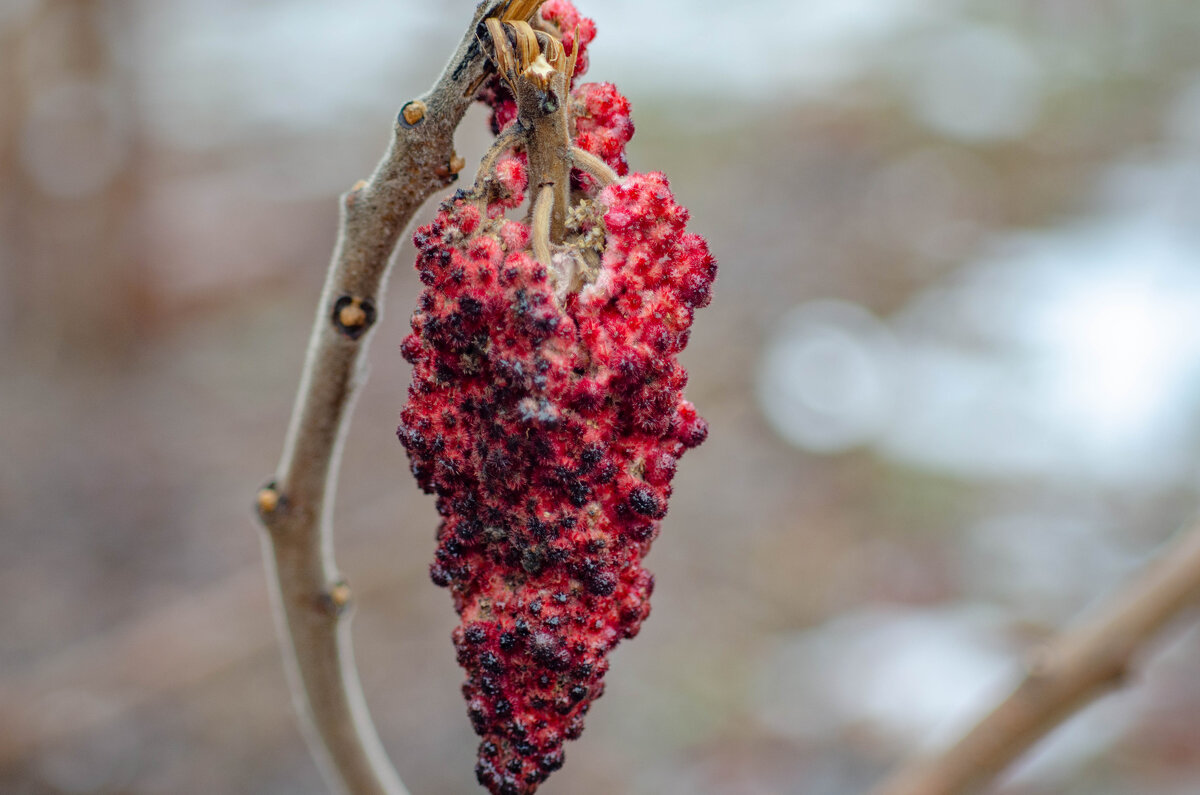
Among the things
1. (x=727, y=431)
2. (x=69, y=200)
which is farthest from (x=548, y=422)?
(x=69, y=200)

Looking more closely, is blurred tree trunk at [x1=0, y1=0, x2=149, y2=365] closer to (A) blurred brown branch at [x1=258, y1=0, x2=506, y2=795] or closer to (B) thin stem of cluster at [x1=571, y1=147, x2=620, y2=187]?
(A) blurred brown branch at [x1=258, y1=0, x2=506, y2=795]

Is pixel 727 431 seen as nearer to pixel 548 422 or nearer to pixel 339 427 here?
pixel 339 427

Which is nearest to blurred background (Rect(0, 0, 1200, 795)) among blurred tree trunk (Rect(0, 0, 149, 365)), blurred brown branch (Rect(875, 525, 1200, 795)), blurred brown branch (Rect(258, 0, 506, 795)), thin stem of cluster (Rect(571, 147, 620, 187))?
blurred tree trunk (Rect(0, 0, 149, 365))

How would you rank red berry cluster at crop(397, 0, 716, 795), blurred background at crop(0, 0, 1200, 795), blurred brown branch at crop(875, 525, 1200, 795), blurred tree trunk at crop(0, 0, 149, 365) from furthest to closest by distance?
1. blurred tree trunk at crop(0, 0, 149, 365)
2. blurred background at crop(0, 0, 1200, 795)
3. blurred brown branch at crop(875, 525, 1200, 795)
4. red berry cluster at crop(397, 0, 716, 795)

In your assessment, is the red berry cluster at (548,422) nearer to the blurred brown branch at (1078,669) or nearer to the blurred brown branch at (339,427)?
the blurred brown branch at (339,427)

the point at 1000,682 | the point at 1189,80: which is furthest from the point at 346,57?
the point at 1000,682

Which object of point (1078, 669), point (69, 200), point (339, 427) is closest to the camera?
point (339, 427)

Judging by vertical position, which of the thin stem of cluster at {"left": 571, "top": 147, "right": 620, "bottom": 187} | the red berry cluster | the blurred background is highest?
the blurred background

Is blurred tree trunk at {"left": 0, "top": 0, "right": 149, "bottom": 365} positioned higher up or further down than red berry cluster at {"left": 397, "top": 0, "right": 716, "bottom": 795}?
higher up
